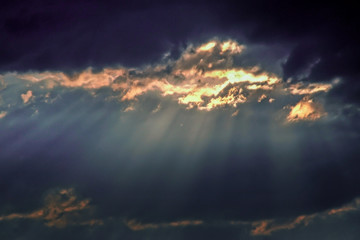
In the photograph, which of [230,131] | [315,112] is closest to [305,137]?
[315,112]

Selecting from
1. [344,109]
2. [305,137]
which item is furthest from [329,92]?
[305,137]

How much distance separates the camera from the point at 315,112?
135ft

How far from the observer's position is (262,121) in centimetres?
4178

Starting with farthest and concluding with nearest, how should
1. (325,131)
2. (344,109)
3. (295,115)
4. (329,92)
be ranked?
1. (325,131)
2. (295,115)
3. (344,109)
4. (329,92)

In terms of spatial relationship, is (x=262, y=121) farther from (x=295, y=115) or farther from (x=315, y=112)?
(x=315, y=112)

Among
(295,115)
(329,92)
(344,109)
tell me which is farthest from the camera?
(295,115)

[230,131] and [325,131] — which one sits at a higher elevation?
[325,131]

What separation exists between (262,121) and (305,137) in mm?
11767

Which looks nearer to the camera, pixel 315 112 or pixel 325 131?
pixel 315 112

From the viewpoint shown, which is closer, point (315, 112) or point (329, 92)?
point (329, 92)

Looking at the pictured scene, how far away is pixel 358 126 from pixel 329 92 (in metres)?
14.3

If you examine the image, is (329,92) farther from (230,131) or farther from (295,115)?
(230,131)

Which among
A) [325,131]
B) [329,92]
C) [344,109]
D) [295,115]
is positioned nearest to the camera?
[329,92]

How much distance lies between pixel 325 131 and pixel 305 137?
3.53 meters
